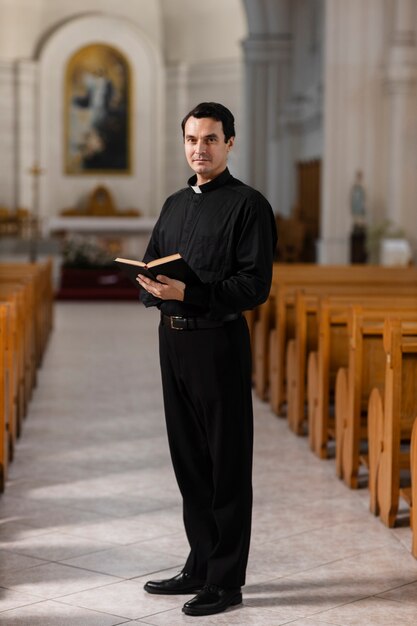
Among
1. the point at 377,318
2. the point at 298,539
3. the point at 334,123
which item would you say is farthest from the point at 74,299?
the point at 298,539

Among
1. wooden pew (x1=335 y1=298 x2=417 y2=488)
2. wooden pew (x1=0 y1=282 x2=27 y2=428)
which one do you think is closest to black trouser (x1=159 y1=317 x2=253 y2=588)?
wooden pew (x1=335 y1=298 x2=417 y2=488)

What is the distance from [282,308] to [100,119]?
21.6 metres

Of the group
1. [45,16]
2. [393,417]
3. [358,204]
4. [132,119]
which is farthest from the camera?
[132,119]

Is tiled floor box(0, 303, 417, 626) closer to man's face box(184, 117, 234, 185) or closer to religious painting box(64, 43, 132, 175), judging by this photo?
man's face box(184, 117, 234, 185)

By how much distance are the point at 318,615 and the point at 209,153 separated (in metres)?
1.79

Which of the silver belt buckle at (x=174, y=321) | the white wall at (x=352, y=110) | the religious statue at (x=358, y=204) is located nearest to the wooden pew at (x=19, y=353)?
the silver belt buckle at (x=174, y=321)

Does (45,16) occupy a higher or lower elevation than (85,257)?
higher

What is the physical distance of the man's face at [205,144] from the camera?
4258mm

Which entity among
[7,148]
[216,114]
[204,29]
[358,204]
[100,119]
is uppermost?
[204,29]

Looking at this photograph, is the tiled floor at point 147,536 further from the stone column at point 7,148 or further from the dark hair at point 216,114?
the stone column at point 7,148

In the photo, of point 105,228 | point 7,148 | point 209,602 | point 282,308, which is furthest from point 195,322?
point 7,148

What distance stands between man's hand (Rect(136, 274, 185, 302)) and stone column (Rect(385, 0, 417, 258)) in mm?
14444

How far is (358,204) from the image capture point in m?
18.6

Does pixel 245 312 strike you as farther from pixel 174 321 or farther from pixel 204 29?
pixel 204 29
